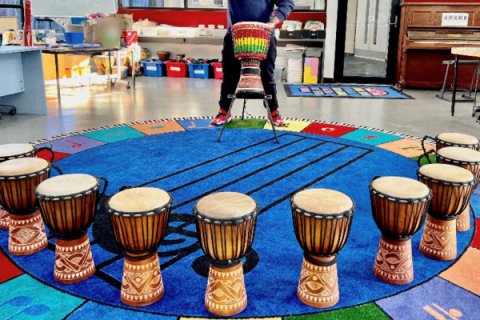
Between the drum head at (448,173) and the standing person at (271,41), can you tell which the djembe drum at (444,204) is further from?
the standing person at (271,41)

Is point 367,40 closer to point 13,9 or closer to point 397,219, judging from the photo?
point 13,9

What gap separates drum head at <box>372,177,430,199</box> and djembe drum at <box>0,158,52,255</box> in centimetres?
155

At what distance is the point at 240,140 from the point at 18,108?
301 cm

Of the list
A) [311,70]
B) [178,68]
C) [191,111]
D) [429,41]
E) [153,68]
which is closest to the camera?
[191,111]

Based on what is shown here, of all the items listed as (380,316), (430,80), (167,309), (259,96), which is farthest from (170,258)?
(430,80)

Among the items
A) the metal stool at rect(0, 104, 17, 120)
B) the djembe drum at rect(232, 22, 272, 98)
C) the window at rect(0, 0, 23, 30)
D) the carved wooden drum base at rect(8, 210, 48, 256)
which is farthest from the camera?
the window at rect(0, 0, 23, 30)

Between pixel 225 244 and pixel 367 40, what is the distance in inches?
527

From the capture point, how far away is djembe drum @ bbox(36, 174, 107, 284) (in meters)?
1.93

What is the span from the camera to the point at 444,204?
7.07 ft

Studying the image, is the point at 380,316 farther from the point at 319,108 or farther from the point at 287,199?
the point at 319,108

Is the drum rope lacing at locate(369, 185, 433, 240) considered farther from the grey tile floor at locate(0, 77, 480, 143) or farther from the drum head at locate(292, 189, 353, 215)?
the grey tile floor at locate(0, 77, 480, 143)

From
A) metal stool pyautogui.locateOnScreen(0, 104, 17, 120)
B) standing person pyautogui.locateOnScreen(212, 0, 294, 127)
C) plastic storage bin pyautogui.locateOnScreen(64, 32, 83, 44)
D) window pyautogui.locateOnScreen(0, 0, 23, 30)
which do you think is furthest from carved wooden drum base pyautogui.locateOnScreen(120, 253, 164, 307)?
window pyautogui.locateOnScreen(0, 0, 23, 30)

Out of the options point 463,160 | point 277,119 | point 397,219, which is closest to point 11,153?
point 397,219

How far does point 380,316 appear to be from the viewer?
6.00 ft
